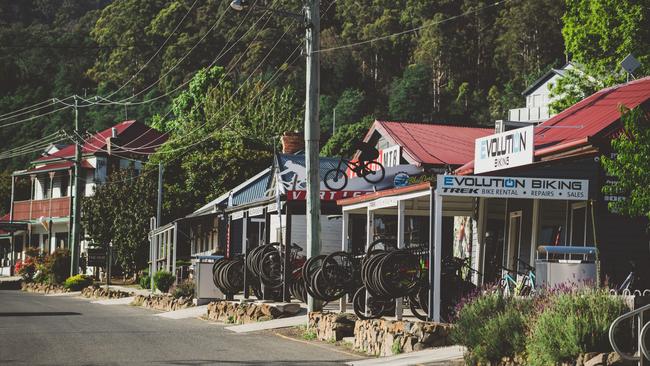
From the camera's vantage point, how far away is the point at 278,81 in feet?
310

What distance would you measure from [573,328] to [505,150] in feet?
23.3

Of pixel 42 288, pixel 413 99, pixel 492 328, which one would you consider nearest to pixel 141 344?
pixel 492 328

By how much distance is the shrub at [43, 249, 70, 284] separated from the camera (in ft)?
180

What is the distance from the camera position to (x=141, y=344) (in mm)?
19156

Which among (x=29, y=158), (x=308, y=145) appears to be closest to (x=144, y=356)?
(x=308, y=145)

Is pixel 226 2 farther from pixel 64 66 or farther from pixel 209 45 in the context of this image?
pixel 64 66

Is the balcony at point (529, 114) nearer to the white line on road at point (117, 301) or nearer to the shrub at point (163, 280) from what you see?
the shrub at point (163, 280)

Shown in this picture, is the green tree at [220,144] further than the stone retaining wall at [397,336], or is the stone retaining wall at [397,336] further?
the green tree at [220,144]

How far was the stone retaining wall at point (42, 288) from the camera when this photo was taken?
166 feet

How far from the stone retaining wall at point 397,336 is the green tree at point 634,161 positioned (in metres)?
3.65

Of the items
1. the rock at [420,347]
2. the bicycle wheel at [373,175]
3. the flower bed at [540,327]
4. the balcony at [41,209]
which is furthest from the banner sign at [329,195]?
the balcony at [41,209]

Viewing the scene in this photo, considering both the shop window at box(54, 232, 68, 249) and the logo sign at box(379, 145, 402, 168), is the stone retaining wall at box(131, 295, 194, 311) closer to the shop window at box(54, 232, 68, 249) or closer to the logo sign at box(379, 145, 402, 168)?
the logo sign at box(379, 145, 402, 168)

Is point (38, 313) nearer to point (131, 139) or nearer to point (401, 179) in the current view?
point (401, 179)

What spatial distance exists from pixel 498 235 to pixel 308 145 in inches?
222
